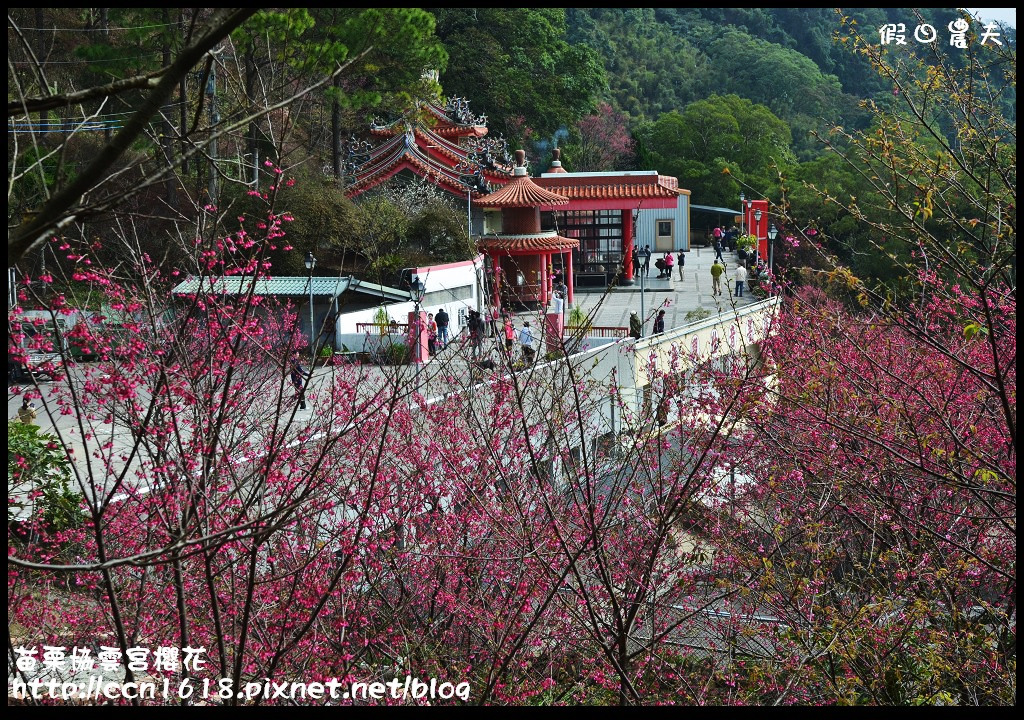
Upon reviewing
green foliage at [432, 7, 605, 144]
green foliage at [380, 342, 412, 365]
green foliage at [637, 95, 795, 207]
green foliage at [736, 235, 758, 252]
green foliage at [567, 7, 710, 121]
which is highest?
green foliage at [567, 7, 710, 121]

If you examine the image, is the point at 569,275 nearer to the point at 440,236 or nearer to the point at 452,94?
the point at 440,236

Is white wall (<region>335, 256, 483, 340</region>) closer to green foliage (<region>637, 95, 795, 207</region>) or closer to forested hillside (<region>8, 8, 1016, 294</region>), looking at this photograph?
forested hillside (<region>8, 8, 1016, 294</region>)

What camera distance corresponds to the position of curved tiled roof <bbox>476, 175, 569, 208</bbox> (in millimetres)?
28281

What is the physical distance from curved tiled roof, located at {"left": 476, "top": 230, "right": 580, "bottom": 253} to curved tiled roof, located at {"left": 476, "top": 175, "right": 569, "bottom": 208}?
0.90 m

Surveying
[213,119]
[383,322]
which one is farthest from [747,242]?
[383,322]

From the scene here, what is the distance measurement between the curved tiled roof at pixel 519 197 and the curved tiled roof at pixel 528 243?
0.90 metres

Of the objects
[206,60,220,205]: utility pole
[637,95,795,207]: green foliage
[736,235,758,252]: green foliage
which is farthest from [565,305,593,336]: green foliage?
[637,95,795,207]: green foliage

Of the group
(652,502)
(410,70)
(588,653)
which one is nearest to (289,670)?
(588,653)

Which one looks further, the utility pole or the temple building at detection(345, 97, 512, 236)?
the temple building at detection(345, 97, 512, 236)

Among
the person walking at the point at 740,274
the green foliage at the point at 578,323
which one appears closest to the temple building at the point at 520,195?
the person walking at the point at 740,274

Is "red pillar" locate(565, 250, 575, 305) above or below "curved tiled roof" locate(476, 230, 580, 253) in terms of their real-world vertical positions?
below

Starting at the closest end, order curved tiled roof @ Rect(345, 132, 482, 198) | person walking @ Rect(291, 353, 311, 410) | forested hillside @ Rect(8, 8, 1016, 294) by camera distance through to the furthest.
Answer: person walking @ Rect(291, 353, 311, 410) < forested hillside @ Rect(8, 8, 1016, 294) < curved tiled roof @ Rect(345, 132, 482, 198)

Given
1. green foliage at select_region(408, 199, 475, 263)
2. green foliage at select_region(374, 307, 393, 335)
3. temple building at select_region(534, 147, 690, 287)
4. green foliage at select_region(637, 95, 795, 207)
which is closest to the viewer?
green foliage at select_region(374, 307, 393, 335)

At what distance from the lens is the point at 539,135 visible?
41.3 meters
